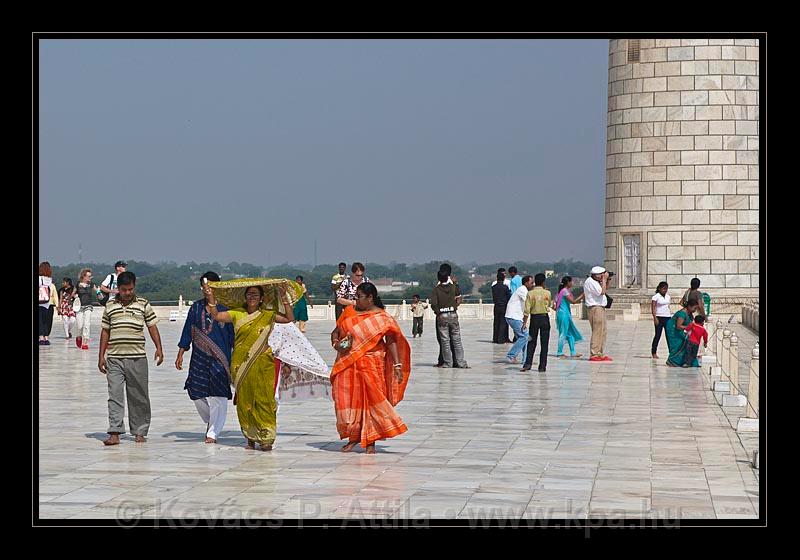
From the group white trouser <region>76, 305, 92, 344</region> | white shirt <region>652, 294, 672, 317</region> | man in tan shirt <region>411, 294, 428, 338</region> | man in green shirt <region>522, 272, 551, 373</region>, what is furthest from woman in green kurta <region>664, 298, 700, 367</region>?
white trouser <region>76, 305, 92, 344</region>

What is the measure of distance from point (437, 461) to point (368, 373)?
91 cm

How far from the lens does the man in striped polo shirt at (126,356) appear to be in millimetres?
11938

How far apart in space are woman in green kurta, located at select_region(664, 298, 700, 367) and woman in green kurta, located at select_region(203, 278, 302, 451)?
9.58 m

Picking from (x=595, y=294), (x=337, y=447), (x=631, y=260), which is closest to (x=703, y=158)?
(x=631, y=260)

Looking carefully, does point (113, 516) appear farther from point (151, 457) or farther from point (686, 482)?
point (686, 482)

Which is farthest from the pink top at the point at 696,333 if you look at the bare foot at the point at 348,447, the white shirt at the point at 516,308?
the bare foot at the point at 348,447

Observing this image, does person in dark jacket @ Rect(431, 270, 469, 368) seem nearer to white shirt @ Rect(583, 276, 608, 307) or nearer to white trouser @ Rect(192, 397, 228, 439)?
white shirt @ Rect(583, 276, 608, 307)

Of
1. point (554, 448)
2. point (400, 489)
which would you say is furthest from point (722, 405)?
point (400, 489)

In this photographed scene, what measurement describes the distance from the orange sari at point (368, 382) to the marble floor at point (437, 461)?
0.23 meters

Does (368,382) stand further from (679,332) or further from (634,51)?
(634,51)

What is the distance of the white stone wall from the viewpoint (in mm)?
33781

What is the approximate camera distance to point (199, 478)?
1023 centimetres

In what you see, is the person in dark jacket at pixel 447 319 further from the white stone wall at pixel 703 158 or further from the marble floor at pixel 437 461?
the white stone wall at pixel 703 158

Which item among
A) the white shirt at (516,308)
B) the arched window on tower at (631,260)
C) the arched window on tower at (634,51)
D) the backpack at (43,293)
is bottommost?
the white shirt at (516,308)
